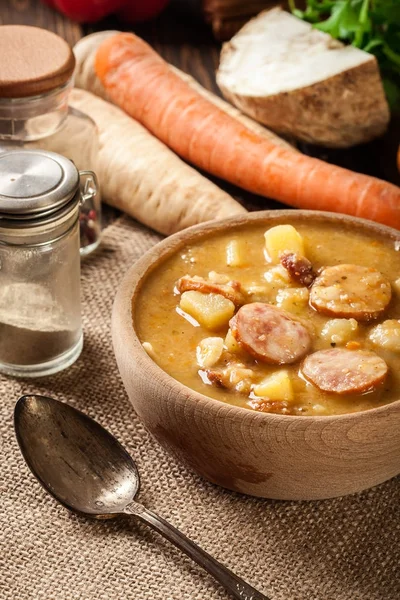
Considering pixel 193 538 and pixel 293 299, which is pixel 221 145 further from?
pixel 193 538

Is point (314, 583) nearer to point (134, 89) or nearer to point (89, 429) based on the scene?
point (89, 429)

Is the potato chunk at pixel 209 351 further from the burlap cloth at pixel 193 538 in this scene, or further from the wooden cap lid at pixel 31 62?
the wooden cap lid at pixel 31 62

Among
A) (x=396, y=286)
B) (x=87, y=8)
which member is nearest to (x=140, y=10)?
(x=87, y=8)

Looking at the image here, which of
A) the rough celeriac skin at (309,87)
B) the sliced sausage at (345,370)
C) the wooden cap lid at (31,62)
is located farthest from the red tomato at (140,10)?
the sliced sausage at (345,370)

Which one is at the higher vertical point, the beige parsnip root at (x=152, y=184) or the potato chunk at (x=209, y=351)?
the potato chunk at (x=209, y=351)

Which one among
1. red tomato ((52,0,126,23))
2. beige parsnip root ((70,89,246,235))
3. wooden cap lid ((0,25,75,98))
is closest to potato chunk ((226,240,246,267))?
beige parsnip root ((70,89,246,235))

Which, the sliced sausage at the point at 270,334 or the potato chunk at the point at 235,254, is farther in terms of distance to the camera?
the potato chunk at the point at 235,254
